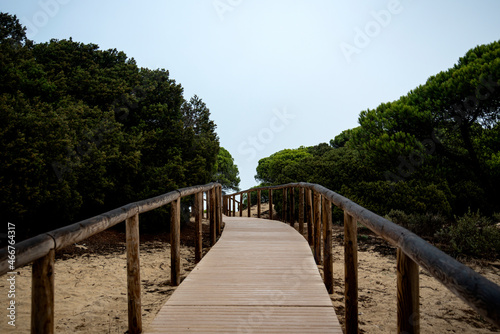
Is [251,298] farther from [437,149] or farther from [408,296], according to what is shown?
[437,149]

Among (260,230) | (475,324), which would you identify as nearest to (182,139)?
(260,230)

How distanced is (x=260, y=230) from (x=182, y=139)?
17.6ft

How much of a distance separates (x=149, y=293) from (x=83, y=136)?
16.1 feet

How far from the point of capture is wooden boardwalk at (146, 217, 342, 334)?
2557 millimetres

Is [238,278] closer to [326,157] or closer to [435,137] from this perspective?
[435,137]

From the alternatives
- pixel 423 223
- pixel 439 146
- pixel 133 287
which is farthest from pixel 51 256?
pixel 439 146

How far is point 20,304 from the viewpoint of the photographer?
439cm

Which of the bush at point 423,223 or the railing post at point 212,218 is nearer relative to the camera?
the railing post at point 212,218

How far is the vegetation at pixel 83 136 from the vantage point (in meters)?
6.53

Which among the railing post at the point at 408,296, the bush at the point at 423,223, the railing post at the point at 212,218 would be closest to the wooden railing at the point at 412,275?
the railing post at the point at 408,296

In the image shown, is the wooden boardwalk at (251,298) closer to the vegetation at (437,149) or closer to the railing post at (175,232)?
the railing post at (175,232)

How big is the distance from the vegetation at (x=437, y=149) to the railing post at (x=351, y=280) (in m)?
6.95

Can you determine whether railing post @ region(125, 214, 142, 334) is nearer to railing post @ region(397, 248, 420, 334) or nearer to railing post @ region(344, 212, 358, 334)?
railing post @ region(344, 212, 358, 334)

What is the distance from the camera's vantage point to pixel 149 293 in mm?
4938
